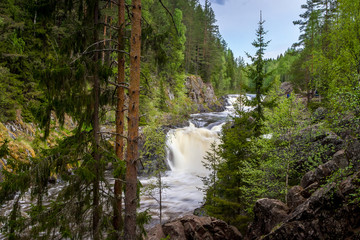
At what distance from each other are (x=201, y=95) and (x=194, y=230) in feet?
138

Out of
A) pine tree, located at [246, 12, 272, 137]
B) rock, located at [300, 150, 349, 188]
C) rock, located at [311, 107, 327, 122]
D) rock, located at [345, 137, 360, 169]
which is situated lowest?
rock, located at [300, 150, 349, 188]

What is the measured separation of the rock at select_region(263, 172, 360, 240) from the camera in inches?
267

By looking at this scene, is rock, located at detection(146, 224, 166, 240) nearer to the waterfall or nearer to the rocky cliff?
the rocky cliff

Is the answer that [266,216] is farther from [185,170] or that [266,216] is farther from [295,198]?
[185,170]

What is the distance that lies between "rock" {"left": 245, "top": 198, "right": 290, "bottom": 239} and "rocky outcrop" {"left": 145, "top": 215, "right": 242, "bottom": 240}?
1069 mm

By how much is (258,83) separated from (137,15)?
39.7 ft

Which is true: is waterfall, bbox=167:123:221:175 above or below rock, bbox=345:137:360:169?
below

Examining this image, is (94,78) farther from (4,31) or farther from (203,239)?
(4,31)

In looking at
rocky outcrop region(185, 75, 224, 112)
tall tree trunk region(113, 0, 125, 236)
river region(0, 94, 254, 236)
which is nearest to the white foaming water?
river region(0, 94, 254, 236)

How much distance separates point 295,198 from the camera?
346 inches

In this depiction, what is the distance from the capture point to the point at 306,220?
7.20 metres

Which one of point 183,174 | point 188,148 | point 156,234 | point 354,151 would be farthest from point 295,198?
point 188,148

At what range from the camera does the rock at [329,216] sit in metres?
6.77

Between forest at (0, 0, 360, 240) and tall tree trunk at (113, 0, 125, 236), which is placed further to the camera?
tall tree trunk at (113, 0, 125, 236)
